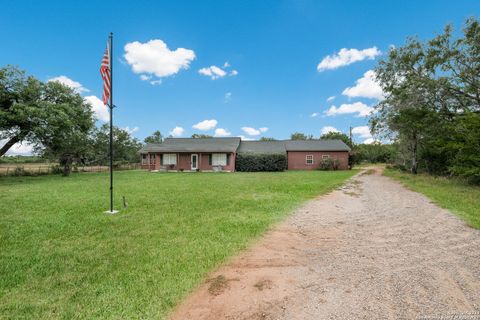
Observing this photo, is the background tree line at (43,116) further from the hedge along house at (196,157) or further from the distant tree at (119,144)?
the distant tree at (119,144)

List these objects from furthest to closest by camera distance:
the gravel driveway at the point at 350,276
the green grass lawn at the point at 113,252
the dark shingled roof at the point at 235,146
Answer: the dark shingled roof at the point at 235,146 → the green grass lawn at the point at 113,252 → the gravel driveway at the point at 350,276

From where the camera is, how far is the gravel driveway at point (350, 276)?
2.41 metres

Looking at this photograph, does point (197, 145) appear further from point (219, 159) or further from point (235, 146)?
point (235, 146)

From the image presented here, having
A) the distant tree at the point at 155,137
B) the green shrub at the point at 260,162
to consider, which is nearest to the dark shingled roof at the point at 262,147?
the green shrub at the point at 260,162

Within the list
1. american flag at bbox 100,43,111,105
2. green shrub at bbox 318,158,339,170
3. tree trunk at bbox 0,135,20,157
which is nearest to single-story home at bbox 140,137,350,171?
green shrub at bbox 318,158,339,170

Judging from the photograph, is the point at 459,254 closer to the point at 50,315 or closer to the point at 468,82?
the point at 50,315

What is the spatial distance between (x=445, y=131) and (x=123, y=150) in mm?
42729

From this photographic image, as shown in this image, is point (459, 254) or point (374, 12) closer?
point (459, 254)

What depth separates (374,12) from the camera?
1426 centimetres

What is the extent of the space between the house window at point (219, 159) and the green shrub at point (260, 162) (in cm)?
150

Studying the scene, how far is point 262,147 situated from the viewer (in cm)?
3136

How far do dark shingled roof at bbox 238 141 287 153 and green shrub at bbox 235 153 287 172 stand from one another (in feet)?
8.72

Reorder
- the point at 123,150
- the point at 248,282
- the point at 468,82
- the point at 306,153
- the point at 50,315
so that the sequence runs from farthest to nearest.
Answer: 1. the point at 123,150
2. the point at 306,153
3. the point at 468,82
4. the point at 248,282
5. the point at 50,315

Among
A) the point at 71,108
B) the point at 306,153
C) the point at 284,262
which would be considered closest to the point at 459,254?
the point at 284,262
